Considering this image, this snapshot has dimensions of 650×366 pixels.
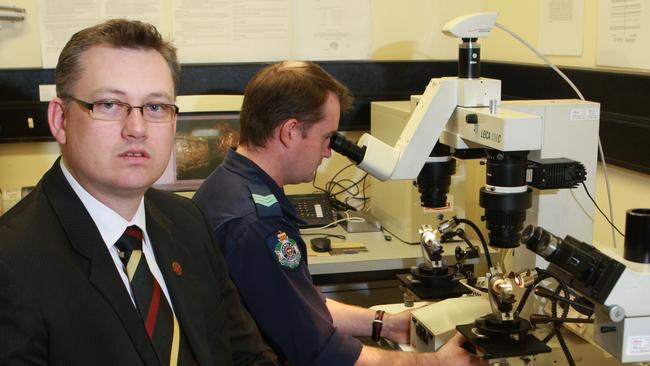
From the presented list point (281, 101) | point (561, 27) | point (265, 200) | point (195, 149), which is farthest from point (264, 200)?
point (561, 27)

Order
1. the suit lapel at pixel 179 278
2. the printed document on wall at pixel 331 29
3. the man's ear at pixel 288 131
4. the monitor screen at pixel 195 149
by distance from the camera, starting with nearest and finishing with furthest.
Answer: the suit lapel at pixel 179 278
the man's ear at pixel 288 131
the monitor screen at pixel 195 149
the printed document on wall at pixel 331 29

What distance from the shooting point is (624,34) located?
225 cm

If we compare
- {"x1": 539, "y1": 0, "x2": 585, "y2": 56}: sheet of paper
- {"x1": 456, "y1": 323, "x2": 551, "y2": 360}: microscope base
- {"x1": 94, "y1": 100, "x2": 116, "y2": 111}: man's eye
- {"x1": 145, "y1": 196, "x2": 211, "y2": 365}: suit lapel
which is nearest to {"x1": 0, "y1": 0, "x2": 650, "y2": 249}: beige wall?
{"x1": 539, "y1": 0, "x2": 585, "y2": 56}: sheet of paper

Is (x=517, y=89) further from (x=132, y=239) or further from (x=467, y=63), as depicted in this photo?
(x=132, y=239)

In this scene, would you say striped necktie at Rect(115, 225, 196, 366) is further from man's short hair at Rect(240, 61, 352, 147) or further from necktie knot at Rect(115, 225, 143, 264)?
man's short hair at Rect(240, 61, 352, 147)

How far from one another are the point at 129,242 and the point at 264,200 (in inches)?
20.9

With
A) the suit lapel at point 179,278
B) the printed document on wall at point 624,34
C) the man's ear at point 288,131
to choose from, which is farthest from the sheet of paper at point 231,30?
the suit lapel at point 179,278

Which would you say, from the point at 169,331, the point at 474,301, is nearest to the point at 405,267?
the point at 474,301

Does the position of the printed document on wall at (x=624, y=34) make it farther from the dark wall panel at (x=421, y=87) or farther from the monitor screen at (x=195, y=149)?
the monitor screen at (x=195, y=149)

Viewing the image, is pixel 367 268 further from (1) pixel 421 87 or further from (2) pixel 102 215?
(2) pixel 102 215

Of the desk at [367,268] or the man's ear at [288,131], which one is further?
the desk at [367,268]

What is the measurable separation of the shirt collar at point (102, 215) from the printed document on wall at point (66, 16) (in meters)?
1.76

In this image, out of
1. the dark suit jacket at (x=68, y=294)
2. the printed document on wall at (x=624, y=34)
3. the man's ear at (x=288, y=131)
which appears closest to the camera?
the dark suit jacket at (x=68, y=294)

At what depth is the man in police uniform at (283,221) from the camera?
1682 millimetres
